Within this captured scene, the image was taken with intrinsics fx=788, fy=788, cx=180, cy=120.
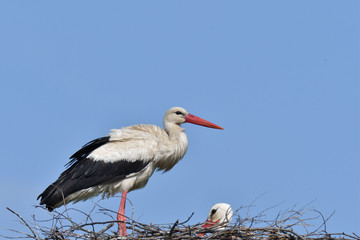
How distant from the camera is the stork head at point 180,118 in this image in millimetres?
8836

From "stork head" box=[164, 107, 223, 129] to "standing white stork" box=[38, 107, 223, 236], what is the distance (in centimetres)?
16

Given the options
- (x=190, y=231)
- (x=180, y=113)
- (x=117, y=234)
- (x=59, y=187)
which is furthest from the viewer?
(x=180, y=113)

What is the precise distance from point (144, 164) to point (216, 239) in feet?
6.26

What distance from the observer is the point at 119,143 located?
8.52 metres

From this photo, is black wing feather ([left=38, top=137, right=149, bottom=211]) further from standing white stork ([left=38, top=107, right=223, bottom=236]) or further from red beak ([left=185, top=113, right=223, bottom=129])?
red beak ([left=185, top=113, right=223, bottom=129])

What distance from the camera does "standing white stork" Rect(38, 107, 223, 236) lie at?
324 inches

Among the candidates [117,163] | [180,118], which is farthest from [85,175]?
[180,118]

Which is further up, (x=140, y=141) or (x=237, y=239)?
(x=140, y=141)

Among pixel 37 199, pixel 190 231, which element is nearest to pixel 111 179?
pixel 37 199

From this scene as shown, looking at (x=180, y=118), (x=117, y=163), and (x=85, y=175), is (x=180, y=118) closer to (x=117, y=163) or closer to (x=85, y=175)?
(x=117, y=163)

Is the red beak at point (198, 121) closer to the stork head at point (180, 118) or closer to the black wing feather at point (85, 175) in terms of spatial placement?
the stork head at point (180, 118)

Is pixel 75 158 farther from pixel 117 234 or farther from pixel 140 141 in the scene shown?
pixel 117 234

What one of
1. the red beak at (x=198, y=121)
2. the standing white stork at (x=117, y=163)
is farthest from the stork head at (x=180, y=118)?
the standing white stork at (x=117, y=163)

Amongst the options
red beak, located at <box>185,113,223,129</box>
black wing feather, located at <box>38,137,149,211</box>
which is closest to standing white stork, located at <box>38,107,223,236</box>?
black wing feather, located at <box>38,137,149,211</box>
